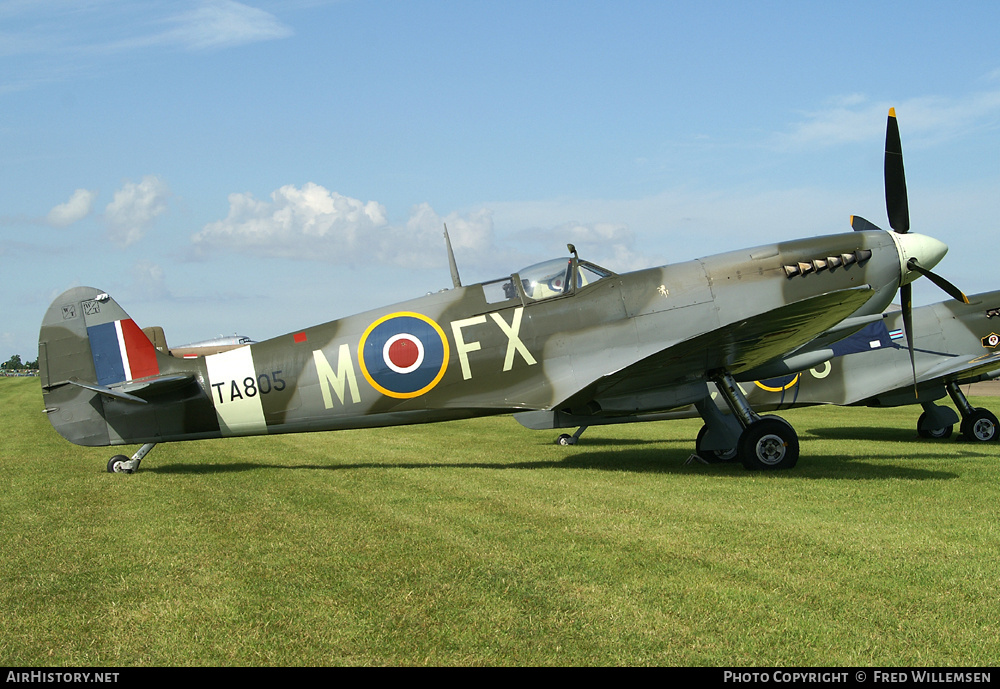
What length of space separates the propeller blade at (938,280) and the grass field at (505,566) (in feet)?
6.80

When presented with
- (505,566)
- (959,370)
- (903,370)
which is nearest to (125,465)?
(505,566)

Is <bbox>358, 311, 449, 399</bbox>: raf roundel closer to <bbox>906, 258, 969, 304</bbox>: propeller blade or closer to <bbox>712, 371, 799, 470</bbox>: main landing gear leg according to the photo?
<bbox>712, 371, 799, 470</bbox>: main landing gear leg

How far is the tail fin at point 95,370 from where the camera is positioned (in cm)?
934

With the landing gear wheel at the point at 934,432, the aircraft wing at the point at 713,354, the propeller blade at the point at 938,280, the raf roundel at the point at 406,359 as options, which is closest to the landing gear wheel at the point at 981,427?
the landing gear wheel at the point at 934,432

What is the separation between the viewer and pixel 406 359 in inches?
363

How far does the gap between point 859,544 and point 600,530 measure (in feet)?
5.74

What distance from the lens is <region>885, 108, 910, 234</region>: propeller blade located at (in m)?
9.55

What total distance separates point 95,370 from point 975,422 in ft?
45.5

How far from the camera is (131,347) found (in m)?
9.55

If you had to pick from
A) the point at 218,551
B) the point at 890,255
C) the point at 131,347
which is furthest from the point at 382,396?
the point at 890,255

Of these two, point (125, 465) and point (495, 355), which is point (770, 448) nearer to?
point (495, 355)

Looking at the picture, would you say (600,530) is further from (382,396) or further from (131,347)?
(131,347)

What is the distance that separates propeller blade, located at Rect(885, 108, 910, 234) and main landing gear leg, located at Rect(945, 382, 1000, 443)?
215 inches

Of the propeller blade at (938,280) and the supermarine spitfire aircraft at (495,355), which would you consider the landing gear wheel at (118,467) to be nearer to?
the supermarine spitfire aircraft at (495,355)
